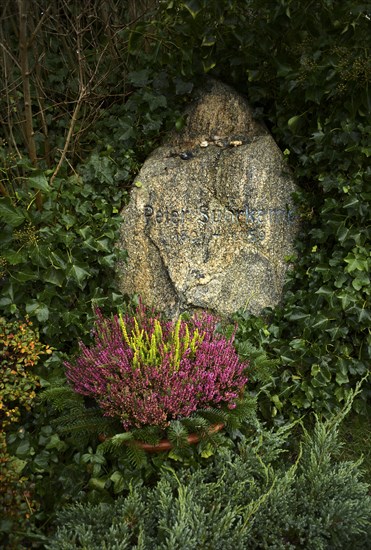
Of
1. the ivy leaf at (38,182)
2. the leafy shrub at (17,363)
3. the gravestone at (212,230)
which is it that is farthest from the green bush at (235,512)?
the ivy leaf at (38,182)

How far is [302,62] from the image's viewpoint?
149 inches

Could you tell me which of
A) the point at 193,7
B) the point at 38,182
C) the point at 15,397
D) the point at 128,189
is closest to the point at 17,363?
the point at 15,397

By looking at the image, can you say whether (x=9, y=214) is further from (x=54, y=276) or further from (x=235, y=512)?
(x=235, y=512)

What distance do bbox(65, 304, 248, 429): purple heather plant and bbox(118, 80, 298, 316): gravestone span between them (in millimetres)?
573

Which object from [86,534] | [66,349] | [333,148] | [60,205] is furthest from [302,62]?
[86,534]

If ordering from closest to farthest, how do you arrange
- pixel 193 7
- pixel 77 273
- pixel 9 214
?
pixel 9 214, pixel 77 273, pixel 193 7

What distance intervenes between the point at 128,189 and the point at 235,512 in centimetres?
230

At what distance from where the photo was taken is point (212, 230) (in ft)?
12.9

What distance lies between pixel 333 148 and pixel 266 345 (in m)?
1.37

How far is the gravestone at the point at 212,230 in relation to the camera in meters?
3.88

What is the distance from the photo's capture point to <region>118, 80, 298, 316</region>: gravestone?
3883 mm

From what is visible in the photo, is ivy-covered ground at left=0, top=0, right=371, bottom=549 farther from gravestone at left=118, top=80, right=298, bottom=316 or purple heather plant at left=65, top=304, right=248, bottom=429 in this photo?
purple heather plant at left=65, top=304, right=248, bottom=429

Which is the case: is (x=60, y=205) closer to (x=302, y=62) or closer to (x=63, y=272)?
(x=63, y=272)

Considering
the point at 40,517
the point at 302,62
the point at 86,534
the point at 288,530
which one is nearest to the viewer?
the point at 86,534
